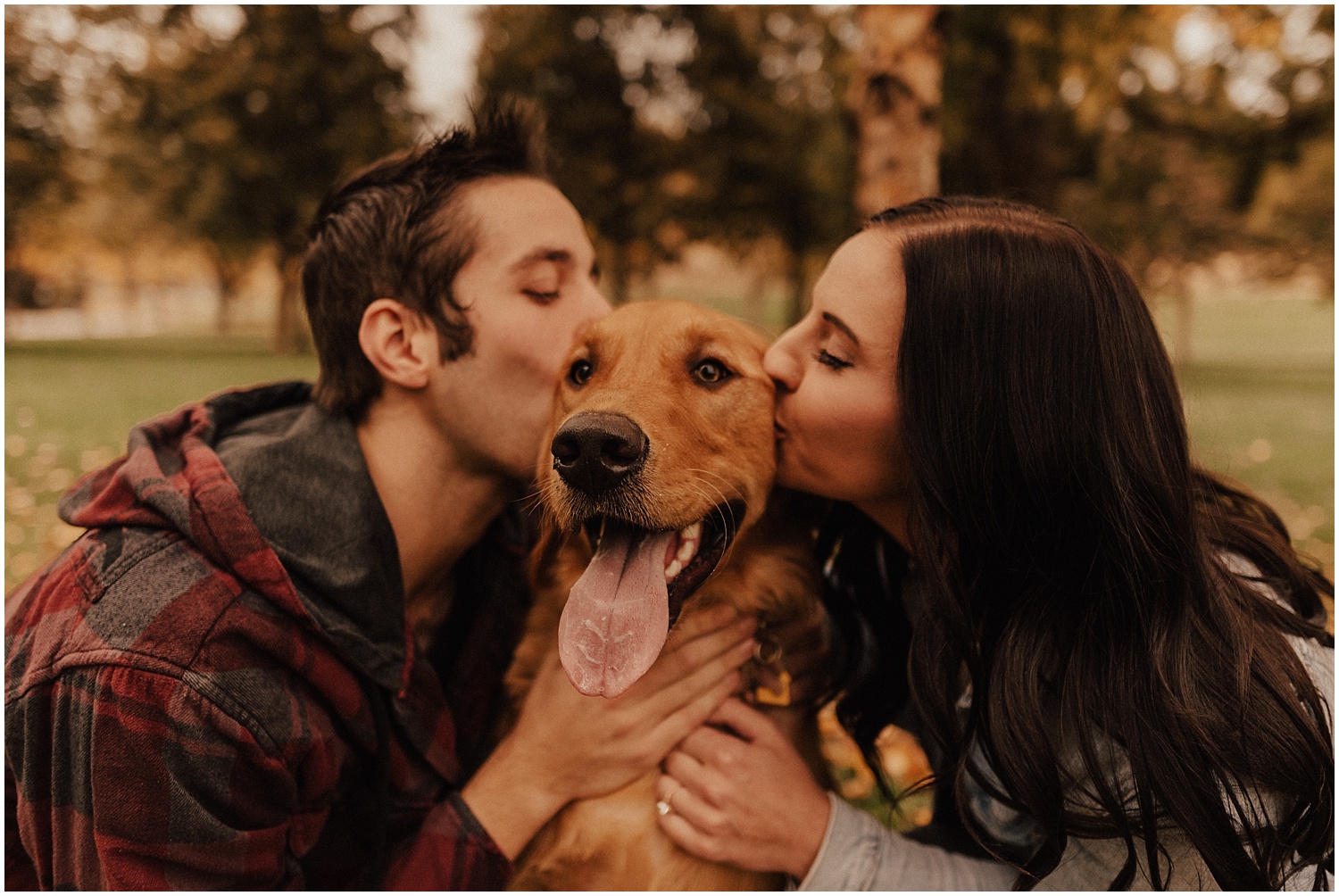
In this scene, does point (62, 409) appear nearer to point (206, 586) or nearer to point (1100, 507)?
point (206, 586)

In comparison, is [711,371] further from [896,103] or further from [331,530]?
[896,103]

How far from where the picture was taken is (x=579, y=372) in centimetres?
248

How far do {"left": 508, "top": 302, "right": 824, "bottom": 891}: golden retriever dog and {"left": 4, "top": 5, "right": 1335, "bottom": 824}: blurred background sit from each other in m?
5.16

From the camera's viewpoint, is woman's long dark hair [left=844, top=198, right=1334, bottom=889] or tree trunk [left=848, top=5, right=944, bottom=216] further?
tree trunk [left=848, top=5, right=944, bottom=216]

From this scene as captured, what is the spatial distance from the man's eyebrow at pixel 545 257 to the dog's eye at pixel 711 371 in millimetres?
645

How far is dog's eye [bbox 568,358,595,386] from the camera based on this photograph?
2449 millimetres

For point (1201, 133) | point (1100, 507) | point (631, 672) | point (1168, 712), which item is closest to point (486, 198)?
point (631, 672)

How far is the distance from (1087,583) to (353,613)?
192 cm

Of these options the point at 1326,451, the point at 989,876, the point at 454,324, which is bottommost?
the point at 1326,451

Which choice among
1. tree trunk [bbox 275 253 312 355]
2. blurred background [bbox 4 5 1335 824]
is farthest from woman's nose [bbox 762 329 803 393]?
tree trunk [bbox 275 253 312 355]

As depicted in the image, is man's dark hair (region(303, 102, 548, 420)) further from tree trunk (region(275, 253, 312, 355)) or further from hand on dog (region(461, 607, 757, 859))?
tree trunk (region(275, 253, 312, 355))

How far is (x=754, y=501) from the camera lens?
7.68ft

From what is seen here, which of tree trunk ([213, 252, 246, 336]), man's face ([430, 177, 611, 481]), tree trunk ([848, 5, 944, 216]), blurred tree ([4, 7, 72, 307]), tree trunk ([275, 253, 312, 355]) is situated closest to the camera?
man's face ([430, 177, 611, 481])

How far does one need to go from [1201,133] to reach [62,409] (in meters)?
15.5
